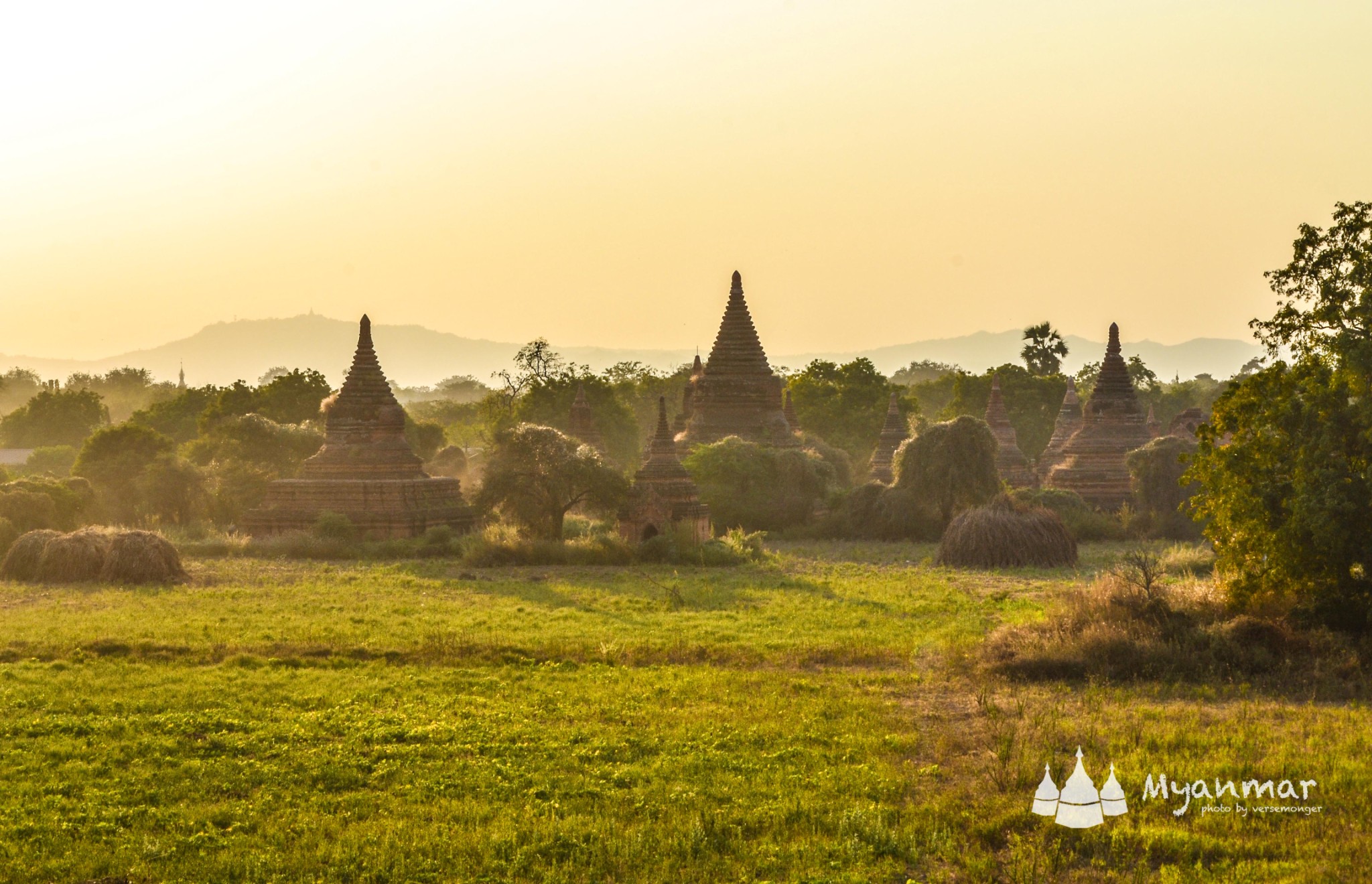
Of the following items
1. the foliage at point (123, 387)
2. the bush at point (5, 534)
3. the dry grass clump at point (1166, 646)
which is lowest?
the dry grass clump at point (1166, 646)

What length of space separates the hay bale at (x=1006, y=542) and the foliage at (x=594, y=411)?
35730 millimetres

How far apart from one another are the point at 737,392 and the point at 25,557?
27.8 meters

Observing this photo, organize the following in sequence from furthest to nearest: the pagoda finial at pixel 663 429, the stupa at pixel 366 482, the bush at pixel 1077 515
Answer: the bush at pixel 1077 515 < the pagoda finial at pixel 663 429 < the stupa at pixel 366 482

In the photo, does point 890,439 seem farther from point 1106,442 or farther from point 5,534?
point 5,534

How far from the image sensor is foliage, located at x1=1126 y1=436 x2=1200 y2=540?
41500 millimetres

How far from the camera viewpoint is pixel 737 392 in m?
51.1

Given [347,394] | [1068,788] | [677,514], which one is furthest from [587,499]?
[1068,788]

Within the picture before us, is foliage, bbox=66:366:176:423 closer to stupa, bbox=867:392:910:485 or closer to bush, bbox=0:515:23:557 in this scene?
stupa, bbox=867:392:910:485

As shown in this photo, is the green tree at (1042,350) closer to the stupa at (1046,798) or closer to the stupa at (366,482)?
the stupa at (366,482)

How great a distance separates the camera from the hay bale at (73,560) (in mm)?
27281

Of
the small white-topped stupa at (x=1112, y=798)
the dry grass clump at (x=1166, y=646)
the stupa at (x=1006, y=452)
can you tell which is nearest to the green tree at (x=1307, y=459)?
the dry grass clump at (x=1166, y=646)

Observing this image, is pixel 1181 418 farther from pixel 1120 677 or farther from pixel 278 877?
pixel 278 877

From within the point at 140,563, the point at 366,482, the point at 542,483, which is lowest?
the point at 140,563

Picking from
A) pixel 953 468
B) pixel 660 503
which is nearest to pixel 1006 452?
pixel 953 468
